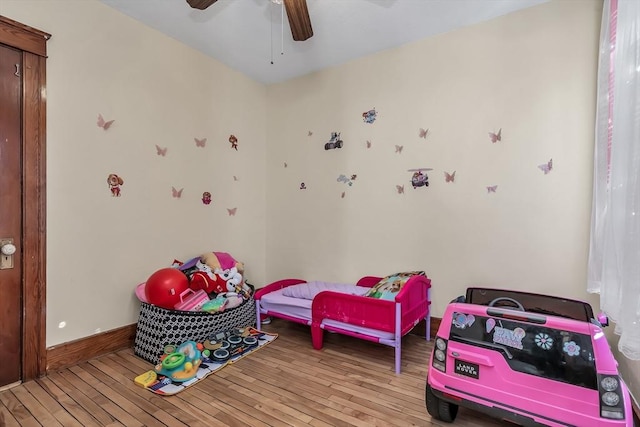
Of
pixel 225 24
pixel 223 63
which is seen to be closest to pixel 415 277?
pixel 225 24

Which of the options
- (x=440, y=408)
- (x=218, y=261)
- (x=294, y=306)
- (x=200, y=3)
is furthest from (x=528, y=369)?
(x=200, y=3)

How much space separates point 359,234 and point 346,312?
2.79 ft

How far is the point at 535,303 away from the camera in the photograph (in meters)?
1.66

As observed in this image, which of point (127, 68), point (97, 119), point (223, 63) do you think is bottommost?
point (97, 119)

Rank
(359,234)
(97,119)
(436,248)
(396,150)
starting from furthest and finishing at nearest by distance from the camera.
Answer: (359,234)
(396,150)
(436,248)
(97,119)

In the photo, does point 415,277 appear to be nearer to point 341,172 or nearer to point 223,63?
point 341,172

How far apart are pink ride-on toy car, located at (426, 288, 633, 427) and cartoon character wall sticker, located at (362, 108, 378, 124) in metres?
1.85

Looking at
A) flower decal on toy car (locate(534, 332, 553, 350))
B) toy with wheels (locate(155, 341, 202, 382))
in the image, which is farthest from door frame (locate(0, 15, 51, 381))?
flower decal on toy car (locate(534, 332, 553, 350))

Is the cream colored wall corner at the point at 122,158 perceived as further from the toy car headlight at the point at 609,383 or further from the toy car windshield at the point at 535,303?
the toy car headlight at the point at 609,383

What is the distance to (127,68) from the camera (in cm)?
233

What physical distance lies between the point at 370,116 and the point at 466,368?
2139mm

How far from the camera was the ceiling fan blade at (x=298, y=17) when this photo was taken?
64.9 inches

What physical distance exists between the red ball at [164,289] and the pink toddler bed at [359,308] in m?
0.71

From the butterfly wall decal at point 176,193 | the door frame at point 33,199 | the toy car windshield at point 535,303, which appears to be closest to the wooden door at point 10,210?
the door frame at point 33,199
